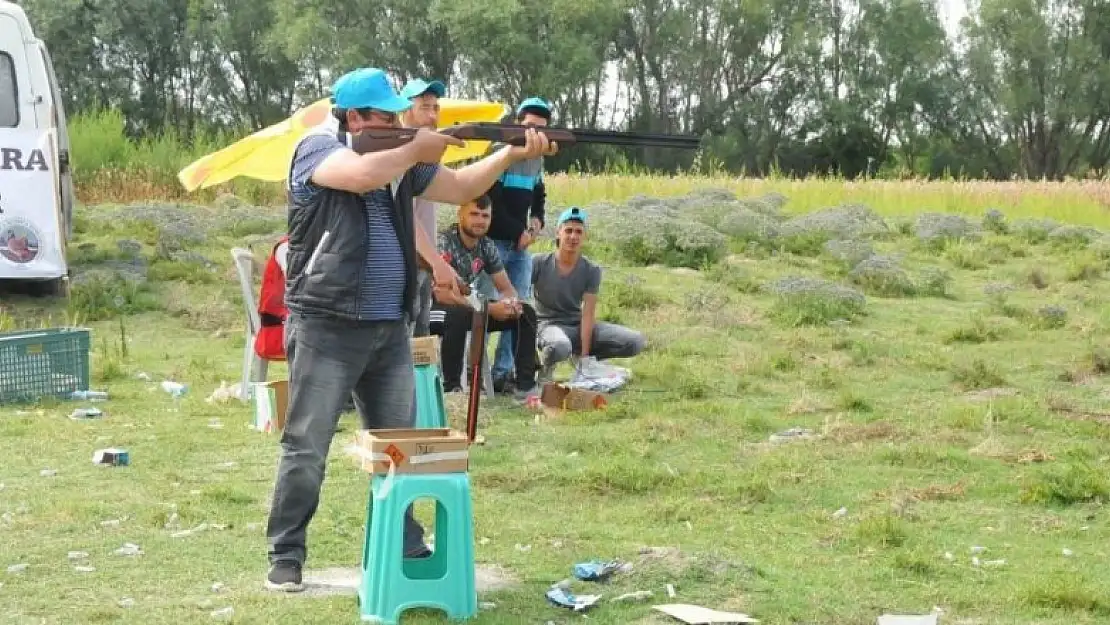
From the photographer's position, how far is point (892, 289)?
53.7 feet

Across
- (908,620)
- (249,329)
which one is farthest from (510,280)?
(908,620)

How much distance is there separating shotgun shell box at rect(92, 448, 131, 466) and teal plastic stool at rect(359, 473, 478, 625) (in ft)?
10.2

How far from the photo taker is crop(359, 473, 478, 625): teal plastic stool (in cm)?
534

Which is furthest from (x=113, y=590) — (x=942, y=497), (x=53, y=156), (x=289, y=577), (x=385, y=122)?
(x=53, y=156)

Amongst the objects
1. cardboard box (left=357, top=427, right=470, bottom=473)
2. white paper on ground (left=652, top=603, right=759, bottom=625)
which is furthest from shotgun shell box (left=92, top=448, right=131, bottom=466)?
white paper on ground (left=652, top=603, right=759, bottom=625)

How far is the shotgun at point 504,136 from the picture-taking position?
5.42m

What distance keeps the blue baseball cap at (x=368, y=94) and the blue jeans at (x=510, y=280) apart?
455 centimetres

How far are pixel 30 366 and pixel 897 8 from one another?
170ft

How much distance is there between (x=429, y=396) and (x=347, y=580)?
2.12 meters

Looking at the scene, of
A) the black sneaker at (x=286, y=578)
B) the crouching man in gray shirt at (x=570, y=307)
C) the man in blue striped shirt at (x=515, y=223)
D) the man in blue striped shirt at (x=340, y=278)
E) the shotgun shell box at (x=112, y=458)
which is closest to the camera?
the man in blue striped shirt at (x=340, y=278)

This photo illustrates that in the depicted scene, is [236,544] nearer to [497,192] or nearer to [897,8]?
[497,192]

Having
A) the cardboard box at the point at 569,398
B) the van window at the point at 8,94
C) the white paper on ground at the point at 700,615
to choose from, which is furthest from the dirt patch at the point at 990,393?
the van window at the point at 8,94

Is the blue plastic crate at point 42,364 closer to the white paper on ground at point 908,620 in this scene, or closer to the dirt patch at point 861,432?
the dirt patch at point 861,432

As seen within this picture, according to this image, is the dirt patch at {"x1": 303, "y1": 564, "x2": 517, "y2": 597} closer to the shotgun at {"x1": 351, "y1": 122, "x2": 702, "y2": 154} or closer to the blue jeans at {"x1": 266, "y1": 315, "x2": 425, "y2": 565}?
the blue jeans at {"x1": 266, "y1": 315, "x2": 425, "y2": 565}
